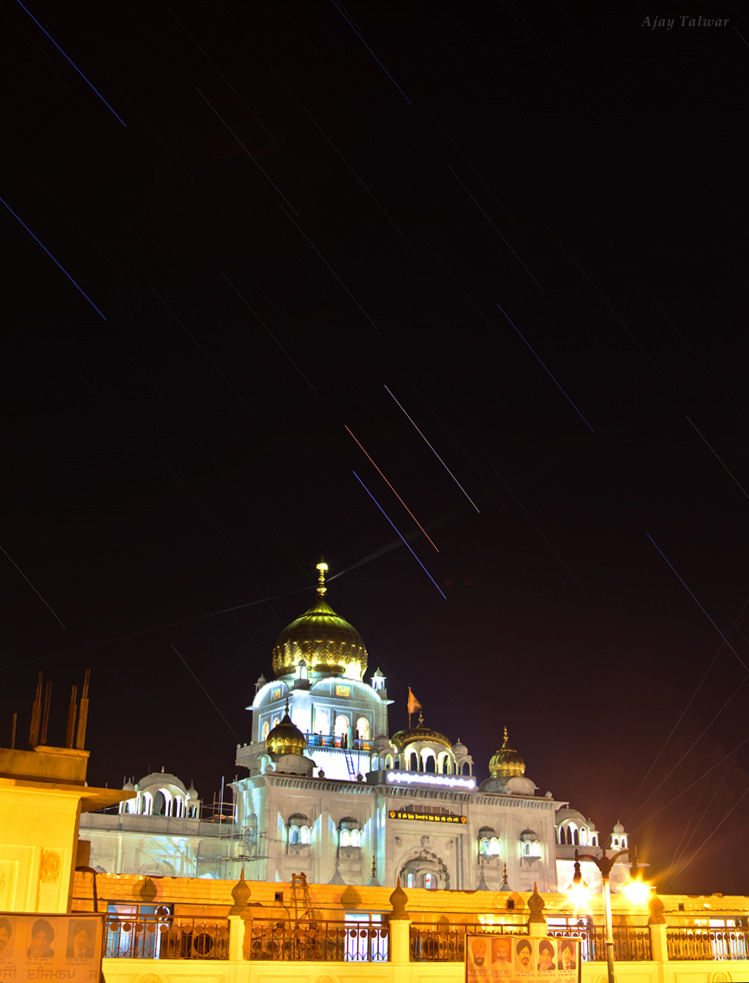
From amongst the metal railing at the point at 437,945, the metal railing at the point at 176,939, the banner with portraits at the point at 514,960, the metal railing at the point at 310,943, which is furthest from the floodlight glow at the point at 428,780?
the banner with portraits at the point at 514,960

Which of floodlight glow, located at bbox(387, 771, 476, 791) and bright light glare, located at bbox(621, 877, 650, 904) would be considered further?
floodlight glow, located at bbox(387, 771, 476, 791)

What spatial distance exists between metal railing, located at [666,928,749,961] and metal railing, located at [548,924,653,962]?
52 cm

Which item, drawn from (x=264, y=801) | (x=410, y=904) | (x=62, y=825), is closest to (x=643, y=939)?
(x=62, y=825)

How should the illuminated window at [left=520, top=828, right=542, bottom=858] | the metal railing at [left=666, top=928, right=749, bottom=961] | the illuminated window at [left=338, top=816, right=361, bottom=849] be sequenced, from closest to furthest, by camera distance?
the metal railing at [left=666, top=928, right=749, bottom=961] < the illuminated window at [left=338, top=816, right=361, bottom=849] < the illuminated window at [left=520, top=828, right=542, bottom=858]

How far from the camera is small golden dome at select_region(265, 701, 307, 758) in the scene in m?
45.8

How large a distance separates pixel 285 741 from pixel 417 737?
306 inches

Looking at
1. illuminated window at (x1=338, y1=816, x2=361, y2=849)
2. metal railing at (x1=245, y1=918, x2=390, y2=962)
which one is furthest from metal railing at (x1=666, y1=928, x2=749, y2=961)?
illuminated window at (x1=338, y1=816, x2=361, y2=849)

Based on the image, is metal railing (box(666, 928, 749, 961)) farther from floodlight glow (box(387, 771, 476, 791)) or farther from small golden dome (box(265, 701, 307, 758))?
small golden dome (box(265, 701, 307, 758))

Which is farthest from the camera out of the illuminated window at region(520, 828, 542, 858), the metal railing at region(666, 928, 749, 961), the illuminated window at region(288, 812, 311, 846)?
the illuminated window at region(520, 828, 542, 858)

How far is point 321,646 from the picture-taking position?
51344 mm

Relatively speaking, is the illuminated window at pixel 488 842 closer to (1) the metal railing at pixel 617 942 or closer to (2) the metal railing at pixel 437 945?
(1) the metal railing at pixel 617 942

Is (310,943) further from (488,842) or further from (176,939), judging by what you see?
(488,842)

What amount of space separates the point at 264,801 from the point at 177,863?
451 centimetres

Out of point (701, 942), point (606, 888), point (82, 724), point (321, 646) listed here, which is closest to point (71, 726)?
point (82, 724)
